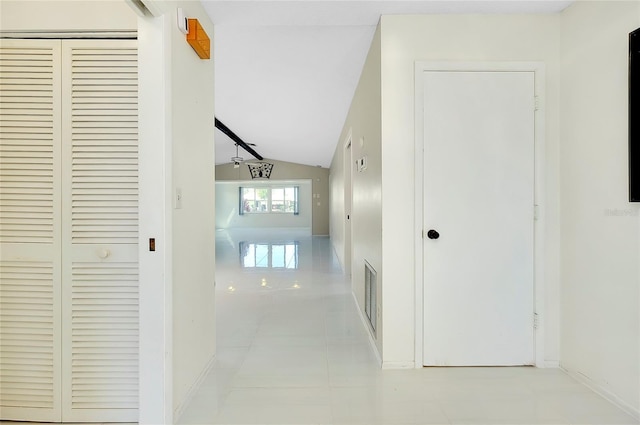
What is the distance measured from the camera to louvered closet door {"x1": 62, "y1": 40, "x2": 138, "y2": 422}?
64.7 inches

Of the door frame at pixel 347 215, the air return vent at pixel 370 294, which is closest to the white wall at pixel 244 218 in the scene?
the door frame at pixel 347 215

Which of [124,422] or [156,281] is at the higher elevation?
[156,281]

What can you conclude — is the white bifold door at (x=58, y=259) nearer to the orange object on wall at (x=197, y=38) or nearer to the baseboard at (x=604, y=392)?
the orange object on wall at (x=197, y=38)

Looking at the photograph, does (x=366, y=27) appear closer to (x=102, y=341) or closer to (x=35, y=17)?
(x=35, y=17)

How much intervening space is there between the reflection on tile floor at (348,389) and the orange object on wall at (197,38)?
6.99 feet

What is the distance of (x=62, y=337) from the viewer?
1638 mm

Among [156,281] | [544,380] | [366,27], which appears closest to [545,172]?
[544,380]

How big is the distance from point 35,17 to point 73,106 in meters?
0.53

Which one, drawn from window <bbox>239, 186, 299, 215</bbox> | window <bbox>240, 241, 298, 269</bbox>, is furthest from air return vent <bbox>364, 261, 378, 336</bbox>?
window <bbox>239, 186, 299, 215</bbox>

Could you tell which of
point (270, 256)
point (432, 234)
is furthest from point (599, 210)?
point (270, 256)

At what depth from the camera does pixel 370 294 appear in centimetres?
277

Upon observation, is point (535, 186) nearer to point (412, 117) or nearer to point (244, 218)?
point (412, 117)

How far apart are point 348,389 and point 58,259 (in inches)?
72.0

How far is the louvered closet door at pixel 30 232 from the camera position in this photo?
5.38ft
